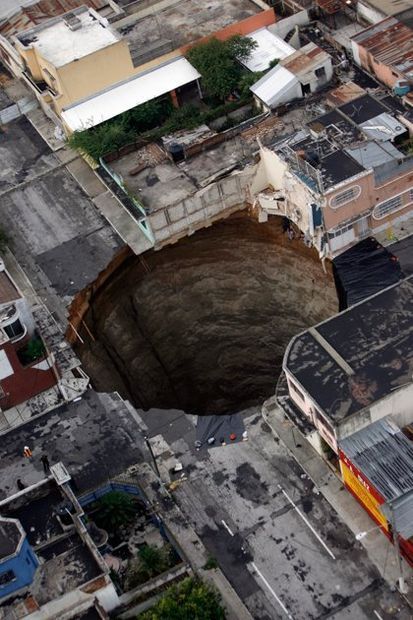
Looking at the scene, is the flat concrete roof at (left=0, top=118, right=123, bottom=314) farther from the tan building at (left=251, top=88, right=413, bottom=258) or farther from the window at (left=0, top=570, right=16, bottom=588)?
the window at (left=0, top=570, right=16, bottom=588)

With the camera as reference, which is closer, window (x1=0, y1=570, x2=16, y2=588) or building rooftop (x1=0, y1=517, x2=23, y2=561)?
building rooftop (x1=0, y1=517, x2=23, y2=561)

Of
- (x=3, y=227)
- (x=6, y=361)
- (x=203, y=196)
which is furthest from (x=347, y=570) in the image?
(x=3, y=227)

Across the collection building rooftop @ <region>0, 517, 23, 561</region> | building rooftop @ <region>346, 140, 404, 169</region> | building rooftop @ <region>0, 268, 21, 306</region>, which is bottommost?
building rooftop @ <region>0, 517, 23, 561</region>

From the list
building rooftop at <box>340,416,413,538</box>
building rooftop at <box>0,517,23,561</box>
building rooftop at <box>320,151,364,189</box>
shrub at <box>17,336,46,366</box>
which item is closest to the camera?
building rooftop at <box>0,517,23,561</box>

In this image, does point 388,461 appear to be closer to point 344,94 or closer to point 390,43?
point 344,94

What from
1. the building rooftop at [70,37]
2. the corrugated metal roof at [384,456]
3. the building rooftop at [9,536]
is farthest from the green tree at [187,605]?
the building rooftop at [70,37]

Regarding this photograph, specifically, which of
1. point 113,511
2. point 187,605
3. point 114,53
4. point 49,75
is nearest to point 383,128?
point 114,53

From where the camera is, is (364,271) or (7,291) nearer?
(7,291)

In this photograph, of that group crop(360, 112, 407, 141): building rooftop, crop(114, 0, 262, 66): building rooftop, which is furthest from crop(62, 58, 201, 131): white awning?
crop(360, 112, 407, 141): building rooftop
